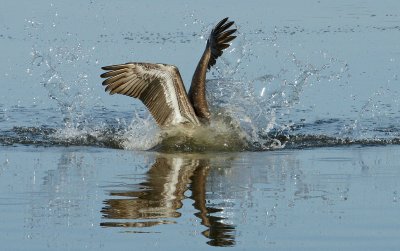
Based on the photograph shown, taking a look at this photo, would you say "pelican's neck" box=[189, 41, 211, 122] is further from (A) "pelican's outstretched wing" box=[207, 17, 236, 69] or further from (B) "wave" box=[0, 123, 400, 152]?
(A) "pelican's outstretched wing" box=[207, 17, 236, 69]

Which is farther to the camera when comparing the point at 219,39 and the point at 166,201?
the point at 219,39

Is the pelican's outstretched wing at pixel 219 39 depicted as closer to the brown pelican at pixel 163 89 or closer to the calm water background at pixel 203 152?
the brown pelican at pixel 163 89

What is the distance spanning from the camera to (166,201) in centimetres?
986

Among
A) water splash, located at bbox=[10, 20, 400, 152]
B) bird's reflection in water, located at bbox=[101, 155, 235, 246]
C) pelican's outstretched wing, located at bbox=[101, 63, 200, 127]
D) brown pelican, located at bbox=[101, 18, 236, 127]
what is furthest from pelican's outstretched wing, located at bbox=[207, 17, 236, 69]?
bird's reflection in water, located at bbox=[101, 155, 235, 246]

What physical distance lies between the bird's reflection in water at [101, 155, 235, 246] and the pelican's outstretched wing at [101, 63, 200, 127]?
1.68 metres

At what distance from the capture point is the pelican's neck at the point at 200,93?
14.3m

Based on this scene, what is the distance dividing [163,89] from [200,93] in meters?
0.63

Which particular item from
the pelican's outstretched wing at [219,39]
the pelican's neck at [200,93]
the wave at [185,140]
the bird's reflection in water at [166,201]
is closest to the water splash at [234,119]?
the wave at [185,140]

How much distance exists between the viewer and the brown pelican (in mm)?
13641

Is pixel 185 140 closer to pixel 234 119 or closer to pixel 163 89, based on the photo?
pixel 163 89

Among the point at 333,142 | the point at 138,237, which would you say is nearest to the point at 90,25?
the point at 333,142

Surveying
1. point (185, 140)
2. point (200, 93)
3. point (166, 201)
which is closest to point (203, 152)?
point (185, 140)

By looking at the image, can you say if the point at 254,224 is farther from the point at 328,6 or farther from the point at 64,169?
the point at 328,6

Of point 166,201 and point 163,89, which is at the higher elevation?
point 163,89
